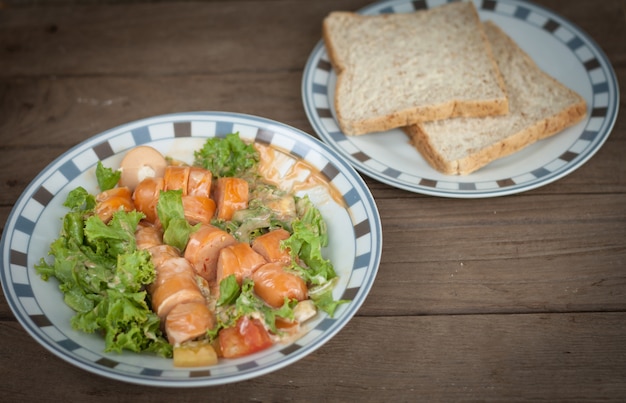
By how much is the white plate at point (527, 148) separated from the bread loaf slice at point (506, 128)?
0.12 feet

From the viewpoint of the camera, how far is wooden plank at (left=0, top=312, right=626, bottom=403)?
73.4 inches

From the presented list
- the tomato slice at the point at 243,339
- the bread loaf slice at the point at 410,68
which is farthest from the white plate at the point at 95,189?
the bread loaf slice at the point at 410,68

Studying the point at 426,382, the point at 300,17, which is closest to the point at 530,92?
the point at 300,17

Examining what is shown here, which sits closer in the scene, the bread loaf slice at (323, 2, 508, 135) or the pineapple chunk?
the pineapple chunk

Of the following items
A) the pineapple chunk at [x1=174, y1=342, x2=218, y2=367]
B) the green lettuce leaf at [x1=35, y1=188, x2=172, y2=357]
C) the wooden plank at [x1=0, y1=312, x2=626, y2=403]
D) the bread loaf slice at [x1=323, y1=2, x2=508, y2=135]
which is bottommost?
the wooden plank at [x1=0, y1=312, x2=626, y2=403]

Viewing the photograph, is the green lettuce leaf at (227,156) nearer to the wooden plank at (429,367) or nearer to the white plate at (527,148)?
the white plate at (527,148)

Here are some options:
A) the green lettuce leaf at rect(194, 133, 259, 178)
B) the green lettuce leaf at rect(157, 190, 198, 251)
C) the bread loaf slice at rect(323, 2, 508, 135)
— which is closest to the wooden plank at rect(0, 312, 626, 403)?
the green lettuce leaf at rect(157, 190, 198, 251)

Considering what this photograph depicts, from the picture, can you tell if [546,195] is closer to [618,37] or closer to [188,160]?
[618,37]

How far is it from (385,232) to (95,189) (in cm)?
92

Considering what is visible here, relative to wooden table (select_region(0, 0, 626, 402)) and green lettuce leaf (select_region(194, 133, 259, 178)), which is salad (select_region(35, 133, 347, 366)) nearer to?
green lettuce leaf (select_region(194, 133, 259, 178))

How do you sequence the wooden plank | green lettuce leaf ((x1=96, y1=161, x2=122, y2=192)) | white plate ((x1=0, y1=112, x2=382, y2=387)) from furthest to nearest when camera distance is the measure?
green lettuce leaf ((x1=96, y1=161, x2=122, y2=192)) < the wooden plank < white plate ((x1=0, y1=112, x2=382, y2=387))

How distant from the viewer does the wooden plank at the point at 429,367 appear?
1863 mm

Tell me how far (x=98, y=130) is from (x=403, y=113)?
1.14 metres

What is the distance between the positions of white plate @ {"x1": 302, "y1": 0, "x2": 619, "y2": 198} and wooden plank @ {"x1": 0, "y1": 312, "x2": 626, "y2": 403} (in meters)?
0.49
